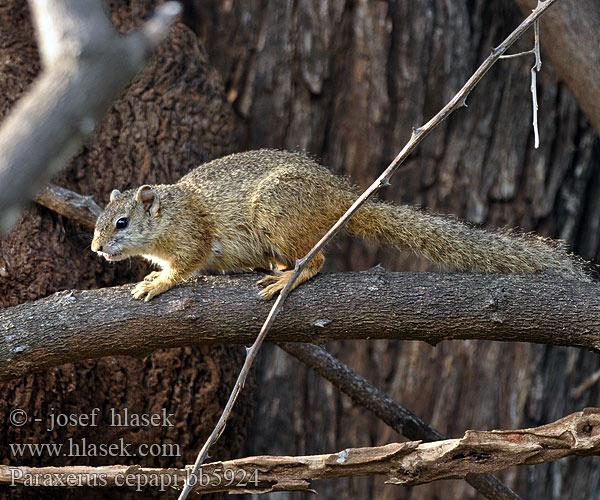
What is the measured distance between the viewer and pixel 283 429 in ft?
15.8

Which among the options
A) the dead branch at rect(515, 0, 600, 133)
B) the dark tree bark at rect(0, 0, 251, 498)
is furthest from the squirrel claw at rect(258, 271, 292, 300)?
the dead branch at rect(515, 0, 600, 133)

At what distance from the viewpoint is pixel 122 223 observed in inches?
145

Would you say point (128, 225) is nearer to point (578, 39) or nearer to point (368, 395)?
point (368, 395)

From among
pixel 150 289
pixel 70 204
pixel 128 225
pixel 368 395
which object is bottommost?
pixel 368 395

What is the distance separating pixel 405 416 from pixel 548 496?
1.64 meters

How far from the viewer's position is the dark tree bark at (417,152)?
473 cm

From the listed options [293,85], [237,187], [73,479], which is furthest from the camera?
[293,85]

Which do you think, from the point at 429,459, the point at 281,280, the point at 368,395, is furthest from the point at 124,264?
the point at 429,459

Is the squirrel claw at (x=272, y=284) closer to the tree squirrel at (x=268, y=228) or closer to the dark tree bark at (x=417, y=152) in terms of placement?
the tree squirrel at (x=268, y=228)

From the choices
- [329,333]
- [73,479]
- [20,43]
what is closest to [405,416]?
[329,333]

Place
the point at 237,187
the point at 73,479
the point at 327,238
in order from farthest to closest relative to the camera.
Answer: the point at 237,187, the point at 73,479, the point at 327,238

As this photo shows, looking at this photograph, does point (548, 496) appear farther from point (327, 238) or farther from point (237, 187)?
point (327, 238)

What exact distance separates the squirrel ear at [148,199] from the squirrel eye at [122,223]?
123 millimetres

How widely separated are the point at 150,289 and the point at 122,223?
0.50 meters
